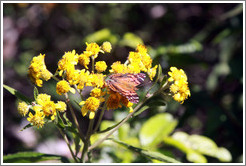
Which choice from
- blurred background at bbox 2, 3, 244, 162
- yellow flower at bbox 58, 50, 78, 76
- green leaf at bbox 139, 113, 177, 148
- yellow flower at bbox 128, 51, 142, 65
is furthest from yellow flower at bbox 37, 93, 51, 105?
blurred background at bbox 2, 3, 244, 162

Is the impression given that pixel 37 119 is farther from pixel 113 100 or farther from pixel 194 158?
pixel 194 158

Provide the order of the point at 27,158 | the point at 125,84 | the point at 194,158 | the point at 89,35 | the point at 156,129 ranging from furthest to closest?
the point at 89,35, the point at 156,129, the point at 194,158, the point at 27,158, the point at 125,84

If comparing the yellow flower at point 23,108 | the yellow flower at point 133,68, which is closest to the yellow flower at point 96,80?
the yellow flower at point 133,68

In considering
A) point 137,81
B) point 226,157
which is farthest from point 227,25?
point 137,81

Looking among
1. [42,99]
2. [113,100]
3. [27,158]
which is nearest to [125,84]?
[113,100]

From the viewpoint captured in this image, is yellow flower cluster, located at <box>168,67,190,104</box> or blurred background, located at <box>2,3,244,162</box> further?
blurred background, located at <box>2,3,244,162</box>

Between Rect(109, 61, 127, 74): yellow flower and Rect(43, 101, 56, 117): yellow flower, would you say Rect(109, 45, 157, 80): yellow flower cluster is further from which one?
Rect(43, 101, 56, 117): yellow flower

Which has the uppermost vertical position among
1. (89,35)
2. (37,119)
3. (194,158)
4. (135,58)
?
(89,35)
